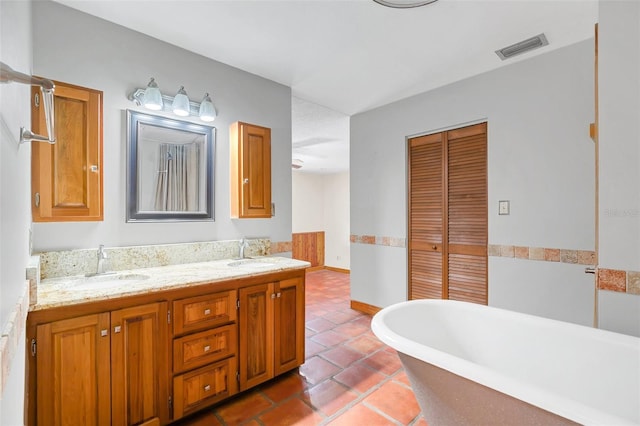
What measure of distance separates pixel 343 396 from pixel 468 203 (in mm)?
2092

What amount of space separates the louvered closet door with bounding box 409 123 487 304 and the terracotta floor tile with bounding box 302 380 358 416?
152 centimetres

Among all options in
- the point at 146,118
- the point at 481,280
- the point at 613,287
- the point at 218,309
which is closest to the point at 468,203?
the point at 481,280

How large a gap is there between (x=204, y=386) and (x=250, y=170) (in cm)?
164

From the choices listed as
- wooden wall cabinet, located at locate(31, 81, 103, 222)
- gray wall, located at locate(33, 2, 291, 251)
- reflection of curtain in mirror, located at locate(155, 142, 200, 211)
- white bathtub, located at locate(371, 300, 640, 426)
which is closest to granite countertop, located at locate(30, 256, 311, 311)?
gray wall, located at locate(33, 2, 291, 251)

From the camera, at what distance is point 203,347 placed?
186 centimetres

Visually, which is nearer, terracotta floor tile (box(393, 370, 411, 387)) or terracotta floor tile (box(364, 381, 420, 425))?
terracotta floor tile (box(364, 381, 420, 425))

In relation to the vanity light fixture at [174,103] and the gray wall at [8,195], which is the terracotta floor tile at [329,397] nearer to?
the gray wall at [8,195]

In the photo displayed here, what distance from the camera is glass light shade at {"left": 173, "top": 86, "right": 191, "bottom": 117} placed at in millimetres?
2201

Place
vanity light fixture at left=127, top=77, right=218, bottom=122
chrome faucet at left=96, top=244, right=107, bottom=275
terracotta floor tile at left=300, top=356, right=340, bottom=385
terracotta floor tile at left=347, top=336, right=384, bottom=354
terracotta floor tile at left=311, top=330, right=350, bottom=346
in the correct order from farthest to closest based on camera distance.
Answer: terracotta floor tile at left=311, top=330, right=350, bottom=346 < terracotta floor tile at left=347, top=336, right=384, bottom=354 < terracotta floor tile at left=300, top=356, right=340, bottom=385 < vanity light fixture at left=127, top=77, right=218, bottom=122 < chrome faucet at left=96, top=244, right=107, bottom=275

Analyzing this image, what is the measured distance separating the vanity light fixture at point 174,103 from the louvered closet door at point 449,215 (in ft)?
7.30

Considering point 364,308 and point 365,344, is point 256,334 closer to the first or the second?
point 365,344

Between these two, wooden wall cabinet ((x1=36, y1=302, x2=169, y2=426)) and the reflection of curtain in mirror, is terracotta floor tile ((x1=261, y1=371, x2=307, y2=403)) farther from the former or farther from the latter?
the reflection of curtain in mirror

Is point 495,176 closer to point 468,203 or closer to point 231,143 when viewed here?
A: point 468,203

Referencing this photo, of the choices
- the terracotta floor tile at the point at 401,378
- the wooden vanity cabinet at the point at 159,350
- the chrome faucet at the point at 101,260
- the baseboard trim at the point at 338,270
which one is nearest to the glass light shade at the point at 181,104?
the chrome faucet at the point at 101,260
